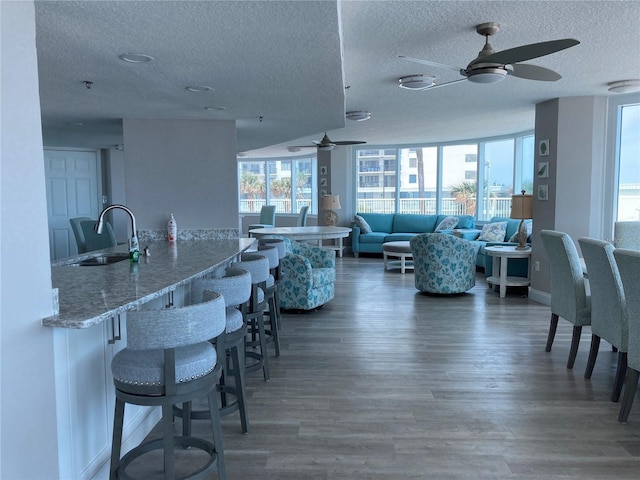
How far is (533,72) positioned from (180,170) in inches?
131

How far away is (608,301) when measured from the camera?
3.05m

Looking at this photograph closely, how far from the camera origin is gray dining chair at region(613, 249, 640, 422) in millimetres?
2531

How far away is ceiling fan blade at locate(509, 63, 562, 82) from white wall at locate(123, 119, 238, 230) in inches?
107

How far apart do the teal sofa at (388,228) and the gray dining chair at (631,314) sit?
6.60 m

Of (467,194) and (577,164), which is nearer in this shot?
(577,164)

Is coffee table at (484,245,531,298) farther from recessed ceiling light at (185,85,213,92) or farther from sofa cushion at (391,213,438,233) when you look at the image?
recessed ceiling light at (185,85,213,92)

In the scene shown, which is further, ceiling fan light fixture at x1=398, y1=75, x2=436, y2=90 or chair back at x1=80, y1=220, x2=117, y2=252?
chair back at x1=80, y1=220, x2=117, y2=252

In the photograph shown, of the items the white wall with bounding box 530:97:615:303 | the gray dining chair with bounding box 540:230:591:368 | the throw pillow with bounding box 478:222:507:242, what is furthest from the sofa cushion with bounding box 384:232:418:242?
the gray dining chair with bounding box 540:230:591:368

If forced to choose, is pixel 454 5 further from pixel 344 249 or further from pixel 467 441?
pixel 344 249

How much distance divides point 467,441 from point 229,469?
4.08 feet

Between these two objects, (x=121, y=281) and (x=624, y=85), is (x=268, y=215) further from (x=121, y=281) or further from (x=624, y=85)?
(x=121, y=281)

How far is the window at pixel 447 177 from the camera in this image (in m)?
8.70

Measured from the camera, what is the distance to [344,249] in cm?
1029

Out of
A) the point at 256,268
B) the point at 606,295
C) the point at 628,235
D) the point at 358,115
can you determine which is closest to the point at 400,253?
the point at 358,115
